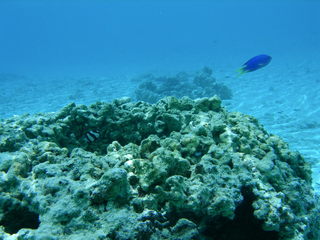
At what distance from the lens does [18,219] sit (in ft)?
9.09

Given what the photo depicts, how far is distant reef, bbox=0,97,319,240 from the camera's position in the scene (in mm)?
2197

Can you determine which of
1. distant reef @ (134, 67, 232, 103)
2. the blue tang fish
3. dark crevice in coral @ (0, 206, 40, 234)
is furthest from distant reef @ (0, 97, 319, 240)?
distant reef @ (134, 67, 232, 103)

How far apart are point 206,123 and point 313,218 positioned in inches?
75.2

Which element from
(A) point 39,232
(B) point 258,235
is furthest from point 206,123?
(A) point 39,232

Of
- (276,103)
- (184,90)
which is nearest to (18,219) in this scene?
(276,103)

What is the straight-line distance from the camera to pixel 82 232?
2.07 meters

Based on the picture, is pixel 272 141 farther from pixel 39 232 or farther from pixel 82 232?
pixel 39 232

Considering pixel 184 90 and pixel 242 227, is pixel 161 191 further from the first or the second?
pixel 184 90

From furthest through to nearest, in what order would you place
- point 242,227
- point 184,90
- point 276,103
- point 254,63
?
1. point 184,90
2. point 276,103
3. point 254,63
4. point 242,227

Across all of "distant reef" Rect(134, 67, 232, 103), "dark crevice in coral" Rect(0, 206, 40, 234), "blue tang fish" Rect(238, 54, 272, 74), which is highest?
"distant reef" Rect(134, 67, 232, 103)

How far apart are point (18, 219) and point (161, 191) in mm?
1606

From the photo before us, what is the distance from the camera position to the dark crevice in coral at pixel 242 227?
8.45 feet

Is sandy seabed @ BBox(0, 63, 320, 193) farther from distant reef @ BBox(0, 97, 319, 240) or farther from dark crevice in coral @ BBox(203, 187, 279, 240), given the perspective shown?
dark crevice in coral @ BBox(203, 187, 279, 240)

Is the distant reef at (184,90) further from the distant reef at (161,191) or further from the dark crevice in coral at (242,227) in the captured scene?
the dark crevice in coral at (242,227)
